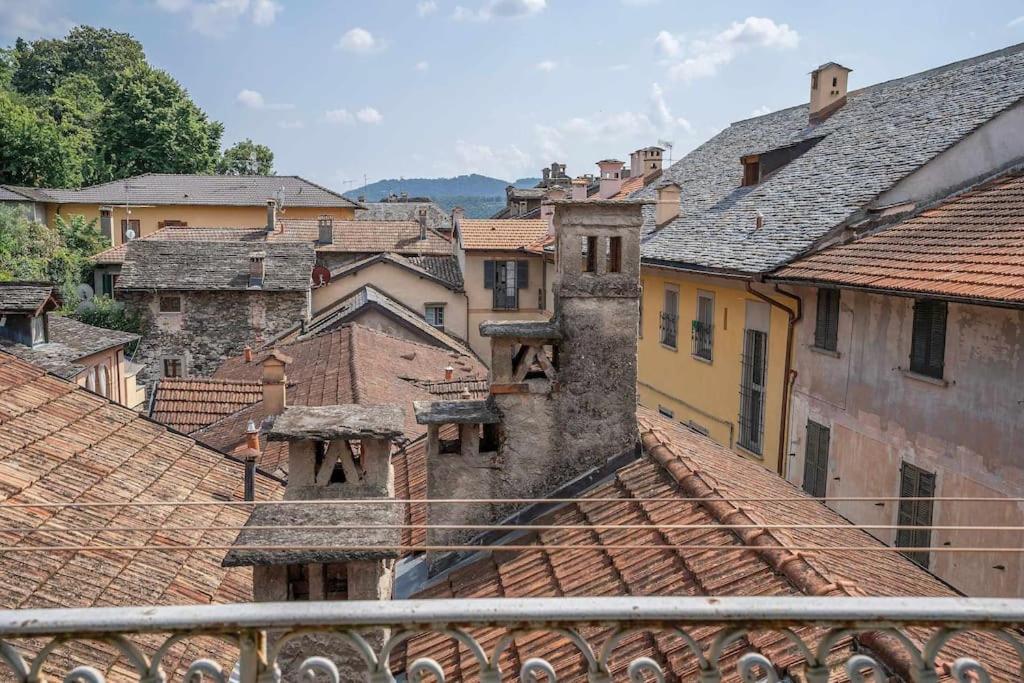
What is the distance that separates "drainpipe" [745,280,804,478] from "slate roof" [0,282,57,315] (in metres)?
14.7

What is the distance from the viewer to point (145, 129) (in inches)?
2343

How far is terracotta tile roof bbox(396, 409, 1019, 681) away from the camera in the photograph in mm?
4727

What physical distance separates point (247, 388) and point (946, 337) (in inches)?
553

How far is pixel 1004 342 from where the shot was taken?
8.89 meters

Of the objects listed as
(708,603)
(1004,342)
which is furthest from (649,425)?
(708,603)

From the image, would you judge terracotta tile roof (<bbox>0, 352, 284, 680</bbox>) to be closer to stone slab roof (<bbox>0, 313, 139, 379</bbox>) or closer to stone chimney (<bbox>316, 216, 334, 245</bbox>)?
stone slab roof (<bbox>0, 313, 139, 379</bbox>)

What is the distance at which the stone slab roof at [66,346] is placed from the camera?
57.5 feet

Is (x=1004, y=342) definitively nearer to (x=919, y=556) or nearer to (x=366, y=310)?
(x=919, y=556)

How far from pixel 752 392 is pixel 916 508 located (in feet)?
16.3

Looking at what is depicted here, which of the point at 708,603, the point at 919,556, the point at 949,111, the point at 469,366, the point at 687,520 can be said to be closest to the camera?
the point at 708,603

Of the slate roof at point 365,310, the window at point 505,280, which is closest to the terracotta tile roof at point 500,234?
the window at point 505,280

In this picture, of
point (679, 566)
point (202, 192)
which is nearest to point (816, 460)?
point (679, 566)

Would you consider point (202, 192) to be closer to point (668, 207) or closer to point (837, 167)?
point (668, 207)

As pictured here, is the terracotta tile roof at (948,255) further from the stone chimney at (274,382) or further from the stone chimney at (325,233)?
the stone chimney at (325,233)
